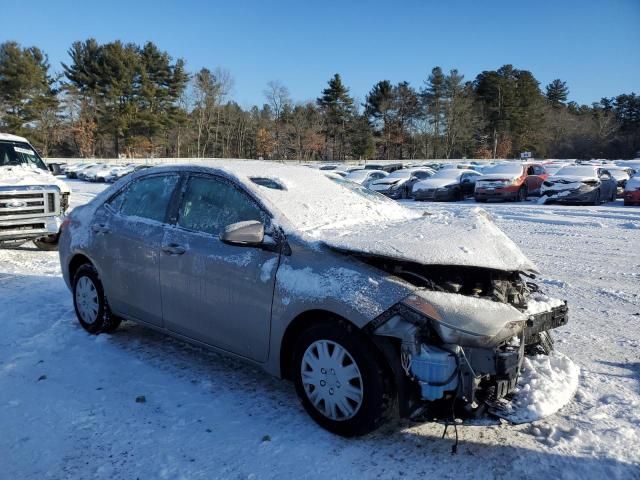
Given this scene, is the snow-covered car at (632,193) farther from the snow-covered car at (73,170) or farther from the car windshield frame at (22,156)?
the snow-covered car at (73,170)

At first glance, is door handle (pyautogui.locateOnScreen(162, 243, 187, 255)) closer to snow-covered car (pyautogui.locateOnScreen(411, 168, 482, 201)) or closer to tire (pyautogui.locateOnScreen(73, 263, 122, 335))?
tire (pyautogui.locateOnScreen(73, 263, 122, 335))

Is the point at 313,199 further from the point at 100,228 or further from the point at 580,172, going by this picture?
the point at 580,172

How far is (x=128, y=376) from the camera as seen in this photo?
4.04 metres

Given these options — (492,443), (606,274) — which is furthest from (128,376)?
(606,274)

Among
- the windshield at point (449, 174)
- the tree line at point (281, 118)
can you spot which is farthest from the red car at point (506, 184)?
the tree line at point (281, 118)

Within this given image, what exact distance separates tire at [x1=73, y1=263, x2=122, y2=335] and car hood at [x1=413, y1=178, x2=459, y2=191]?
16.9 m

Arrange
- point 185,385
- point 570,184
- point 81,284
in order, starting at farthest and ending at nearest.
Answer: point 570,184 < point 81,284 < point 185,385

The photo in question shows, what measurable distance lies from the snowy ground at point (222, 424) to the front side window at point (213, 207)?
1.18 metres

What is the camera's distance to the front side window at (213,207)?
3.77m

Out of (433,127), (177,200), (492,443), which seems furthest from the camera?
(433,127)

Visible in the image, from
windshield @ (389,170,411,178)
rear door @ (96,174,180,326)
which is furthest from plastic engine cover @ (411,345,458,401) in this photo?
windshield @ (389,170,411,178)

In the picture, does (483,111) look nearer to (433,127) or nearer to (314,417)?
(433,127)

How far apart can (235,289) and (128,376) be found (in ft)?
4.09

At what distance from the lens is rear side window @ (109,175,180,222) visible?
438 cm
